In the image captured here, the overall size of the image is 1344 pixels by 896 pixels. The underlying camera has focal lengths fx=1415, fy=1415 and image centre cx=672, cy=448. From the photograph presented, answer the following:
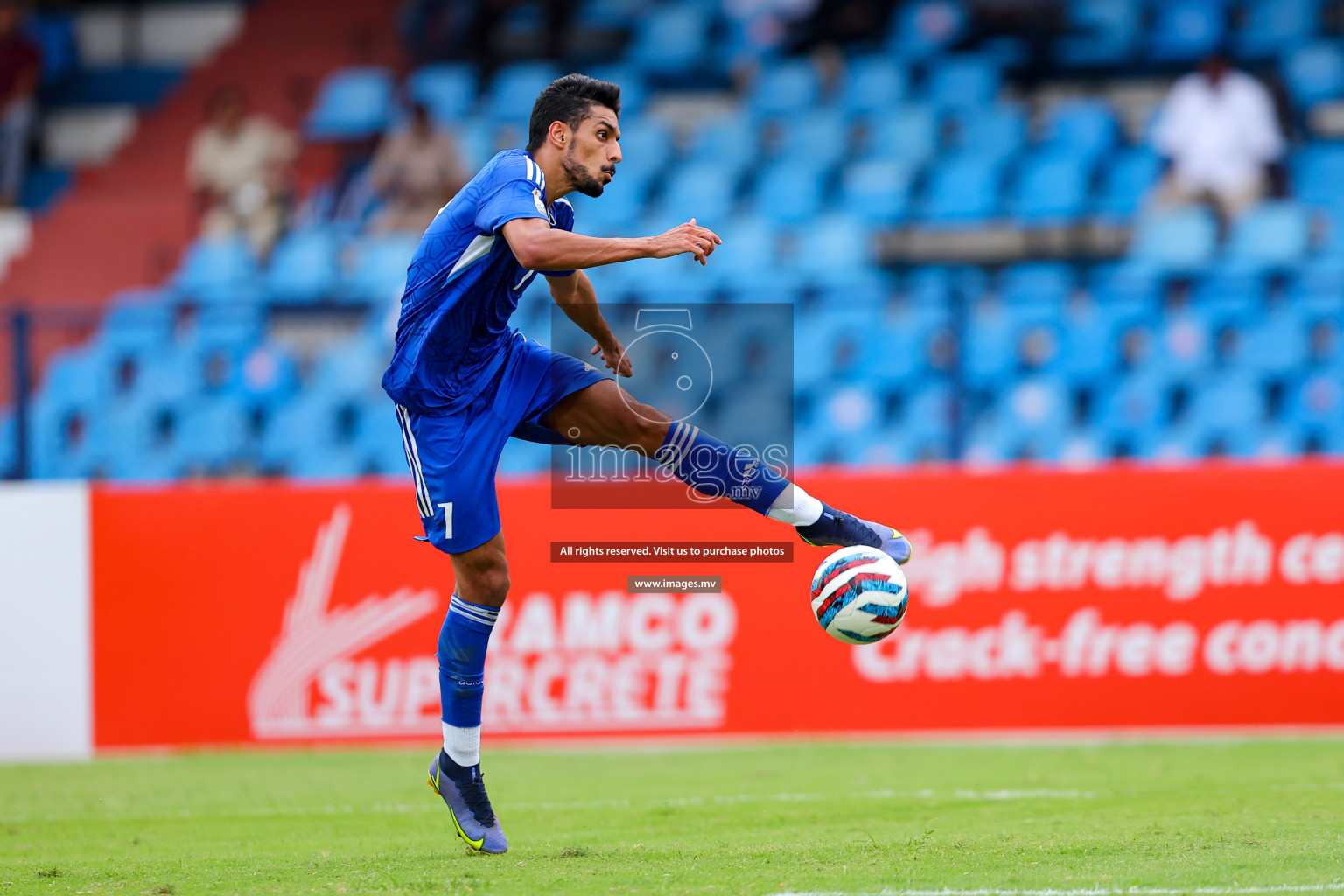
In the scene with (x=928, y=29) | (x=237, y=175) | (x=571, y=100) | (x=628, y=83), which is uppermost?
(x=928, y=29)

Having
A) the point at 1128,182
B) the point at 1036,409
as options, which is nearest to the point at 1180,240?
the point at 1128,182

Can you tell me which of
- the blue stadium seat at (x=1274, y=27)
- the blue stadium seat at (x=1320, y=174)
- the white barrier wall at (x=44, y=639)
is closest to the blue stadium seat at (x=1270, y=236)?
the blue stadium seat at (x=1320, y=174)

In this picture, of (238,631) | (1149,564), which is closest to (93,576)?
(238,631)

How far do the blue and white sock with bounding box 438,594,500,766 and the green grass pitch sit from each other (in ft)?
1.43

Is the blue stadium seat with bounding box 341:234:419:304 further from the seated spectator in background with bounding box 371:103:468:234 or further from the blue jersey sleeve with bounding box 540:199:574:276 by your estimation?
the blue jersey sleeve with bounding box 540:199:574:276

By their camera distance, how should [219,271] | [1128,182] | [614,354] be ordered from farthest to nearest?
[219,271] → [1128,182] → [614,354]

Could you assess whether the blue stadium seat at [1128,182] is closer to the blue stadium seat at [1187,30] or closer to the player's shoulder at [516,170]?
the blue stadium seat at [1187,30]

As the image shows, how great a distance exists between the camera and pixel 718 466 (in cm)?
533

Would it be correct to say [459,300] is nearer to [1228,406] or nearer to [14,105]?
[1228,406]

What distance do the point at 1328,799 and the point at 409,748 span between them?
5.33 metres

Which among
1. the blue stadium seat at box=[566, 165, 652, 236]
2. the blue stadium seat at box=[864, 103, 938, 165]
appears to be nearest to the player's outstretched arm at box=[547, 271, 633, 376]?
the blue stadium seat at box=[566, 165, 652, 236]

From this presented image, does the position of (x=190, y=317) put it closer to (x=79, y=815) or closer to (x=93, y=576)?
(x=93, y=576)

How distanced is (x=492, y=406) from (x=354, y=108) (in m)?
Result: 10.1

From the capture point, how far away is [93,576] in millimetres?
9023
